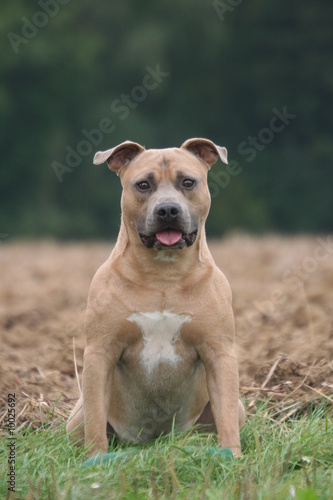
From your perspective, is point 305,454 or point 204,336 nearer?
point 305,454

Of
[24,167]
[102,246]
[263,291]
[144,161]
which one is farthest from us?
[24,167]

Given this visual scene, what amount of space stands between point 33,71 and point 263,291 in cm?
2027

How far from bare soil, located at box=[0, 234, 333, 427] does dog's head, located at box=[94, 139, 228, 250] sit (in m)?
1.28

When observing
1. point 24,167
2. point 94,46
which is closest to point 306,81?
point 94,46

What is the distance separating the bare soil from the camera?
19.7 feet

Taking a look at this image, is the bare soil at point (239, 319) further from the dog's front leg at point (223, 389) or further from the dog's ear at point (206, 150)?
the dog's ear at point (206, 150)

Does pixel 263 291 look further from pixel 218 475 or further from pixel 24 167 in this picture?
pixel 24 167

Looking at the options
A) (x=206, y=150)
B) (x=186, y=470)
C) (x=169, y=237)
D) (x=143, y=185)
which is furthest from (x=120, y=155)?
(x=186, y=470)

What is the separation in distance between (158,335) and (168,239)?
1.67 feet

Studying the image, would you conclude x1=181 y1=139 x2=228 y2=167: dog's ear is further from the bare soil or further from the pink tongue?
the bare soil

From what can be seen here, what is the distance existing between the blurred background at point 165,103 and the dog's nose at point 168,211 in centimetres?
2299

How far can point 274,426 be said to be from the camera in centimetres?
542

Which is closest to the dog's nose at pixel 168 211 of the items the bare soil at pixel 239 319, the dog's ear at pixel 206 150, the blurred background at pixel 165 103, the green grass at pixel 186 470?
the dog's ear at pixel 206 150

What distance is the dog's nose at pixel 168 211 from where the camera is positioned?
4.90 m
